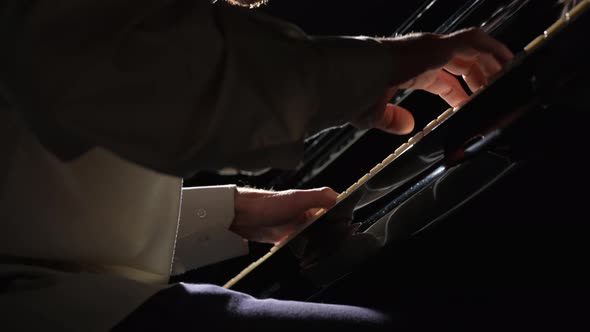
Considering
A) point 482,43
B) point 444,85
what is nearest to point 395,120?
point 444,85

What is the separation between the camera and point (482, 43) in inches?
29.2

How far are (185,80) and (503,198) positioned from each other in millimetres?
458

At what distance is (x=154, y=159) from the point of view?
25.5 inches

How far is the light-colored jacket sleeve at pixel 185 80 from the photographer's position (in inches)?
24.6

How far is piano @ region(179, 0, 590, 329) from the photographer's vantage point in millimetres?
637

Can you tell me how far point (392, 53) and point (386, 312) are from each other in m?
0.37

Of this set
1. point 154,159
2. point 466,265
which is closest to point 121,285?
point 154,159

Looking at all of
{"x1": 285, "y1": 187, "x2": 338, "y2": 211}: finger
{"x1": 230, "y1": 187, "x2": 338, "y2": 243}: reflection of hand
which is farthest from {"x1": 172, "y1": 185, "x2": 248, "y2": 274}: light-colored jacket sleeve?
{"x1": 285, "y1": 187, "x2": 338, "y2": 211}: finger

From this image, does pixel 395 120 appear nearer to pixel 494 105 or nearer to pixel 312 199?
pixel 494 105

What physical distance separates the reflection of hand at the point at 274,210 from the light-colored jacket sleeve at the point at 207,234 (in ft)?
0.10

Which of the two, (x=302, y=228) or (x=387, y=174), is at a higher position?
(x=387, y=174)

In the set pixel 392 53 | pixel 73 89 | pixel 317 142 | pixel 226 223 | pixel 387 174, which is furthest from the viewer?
pixel 317 142

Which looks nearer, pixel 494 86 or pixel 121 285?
pixel 494 86

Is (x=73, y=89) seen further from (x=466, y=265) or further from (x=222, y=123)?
(x=466, y=265)
